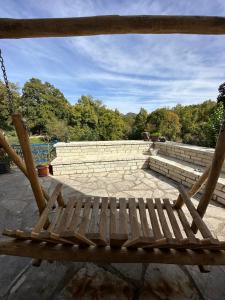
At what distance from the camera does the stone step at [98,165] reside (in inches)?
197

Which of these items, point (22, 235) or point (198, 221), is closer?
point (22, 235)

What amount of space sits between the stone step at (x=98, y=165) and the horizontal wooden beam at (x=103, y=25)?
163 inches

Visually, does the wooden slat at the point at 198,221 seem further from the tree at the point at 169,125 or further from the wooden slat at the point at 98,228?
the tree at the point at 169,125

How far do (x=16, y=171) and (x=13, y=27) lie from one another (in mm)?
5125

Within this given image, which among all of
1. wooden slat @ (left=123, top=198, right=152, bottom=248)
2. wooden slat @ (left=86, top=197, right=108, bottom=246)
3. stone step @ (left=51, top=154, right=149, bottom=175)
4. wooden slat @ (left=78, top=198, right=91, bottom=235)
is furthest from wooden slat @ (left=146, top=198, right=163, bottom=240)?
stone step @ (left=51, top=154, right=149, bottom=175)

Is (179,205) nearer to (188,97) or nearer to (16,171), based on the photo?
(16,171)

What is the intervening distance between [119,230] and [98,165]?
3.46 meters

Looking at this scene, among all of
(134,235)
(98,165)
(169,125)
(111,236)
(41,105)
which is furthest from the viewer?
(41,105)

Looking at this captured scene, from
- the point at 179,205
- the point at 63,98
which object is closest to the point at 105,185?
the point at 179,205

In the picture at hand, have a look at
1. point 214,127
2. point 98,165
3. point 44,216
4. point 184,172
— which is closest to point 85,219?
point 44,216

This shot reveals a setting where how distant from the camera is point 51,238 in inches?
46.4

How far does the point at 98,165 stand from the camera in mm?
5215

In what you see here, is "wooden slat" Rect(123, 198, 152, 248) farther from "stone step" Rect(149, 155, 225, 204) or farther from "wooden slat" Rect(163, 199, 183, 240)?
"stone step" Rect(149, 155, 225, 204)

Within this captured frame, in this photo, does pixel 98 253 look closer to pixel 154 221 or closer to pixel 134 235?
pixel 134 235
